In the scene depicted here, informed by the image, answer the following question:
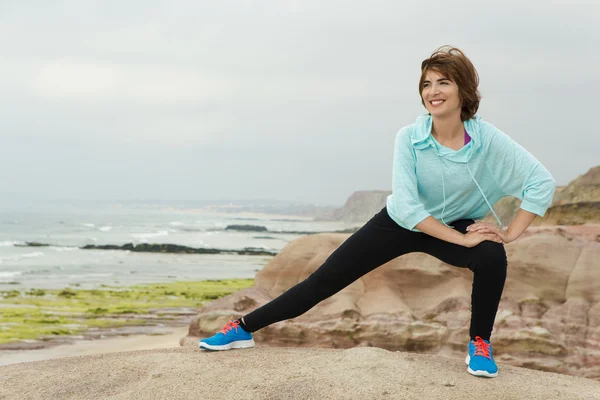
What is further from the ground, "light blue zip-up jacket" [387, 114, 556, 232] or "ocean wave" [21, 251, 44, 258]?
"light blue zip-up jacket" [387, 114, 556, 232]

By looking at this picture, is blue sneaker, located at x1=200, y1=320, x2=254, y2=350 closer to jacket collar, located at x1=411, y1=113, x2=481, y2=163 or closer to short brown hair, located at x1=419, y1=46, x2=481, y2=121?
jacket collar, located at x1=411, y1=113, x2=481, y2=163

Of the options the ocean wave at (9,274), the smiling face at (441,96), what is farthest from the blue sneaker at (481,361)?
the ocean wave at (9,274)

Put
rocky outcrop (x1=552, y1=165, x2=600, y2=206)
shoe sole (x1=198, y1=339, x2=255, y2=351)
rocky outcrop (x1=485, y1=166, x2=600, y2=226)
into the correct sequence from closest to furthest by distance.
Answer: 1. shoe sole (x1=198, y1=339, x2=255, y2=351)
2. rocky outcrop (x1=485, y1=166, x2=600, y2=226)
3. rocky outcrop (x1=552, y1=165, x2=600, y2=206)

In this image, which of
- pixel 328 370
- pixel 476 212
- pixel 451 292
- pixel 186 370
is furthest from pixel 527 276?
pixel 186 370

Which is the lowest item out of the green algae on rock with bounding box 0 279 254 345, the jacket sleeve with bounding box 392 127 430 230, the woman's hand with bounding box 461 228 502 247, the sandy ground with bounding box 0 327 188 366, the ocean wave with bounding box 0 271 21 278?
the ocean wave with bounding box 0 271 21 278

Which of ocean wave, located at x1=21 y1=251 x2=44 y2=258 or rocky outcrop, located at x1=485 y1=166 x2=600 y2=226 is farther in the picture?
ocean wave, located at x1=21 y1=251 x2=44 y2=258

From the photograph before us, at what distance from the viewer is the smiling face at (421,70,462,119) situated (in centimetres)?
344

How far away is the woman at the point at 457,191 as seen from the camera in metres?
3.45

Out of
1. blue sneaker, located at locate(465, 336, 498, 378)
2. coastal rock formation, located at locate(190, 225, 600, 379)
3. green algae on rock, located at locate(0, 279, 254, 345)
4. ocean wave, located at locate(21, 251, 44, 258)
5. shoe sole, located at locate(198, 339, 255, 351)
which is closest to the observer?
A: blue sneaker, located at locate(465, 336, 498, 378)

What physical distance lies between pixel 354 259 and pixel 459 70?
4.33ft

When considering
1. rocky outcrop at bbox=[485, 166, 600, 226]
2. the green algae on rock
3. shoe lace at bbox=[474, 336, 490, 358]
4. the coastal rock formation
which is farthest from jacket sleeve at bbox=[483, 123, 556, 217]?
the green algae on rock

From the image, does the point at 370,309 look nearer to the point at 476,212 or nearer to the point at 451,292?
the point at 451,292

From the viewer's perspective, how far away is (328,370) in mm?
3656

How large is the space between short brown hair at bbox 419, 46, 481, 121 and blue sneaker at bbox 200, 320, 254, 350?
→ 7.13 ft
